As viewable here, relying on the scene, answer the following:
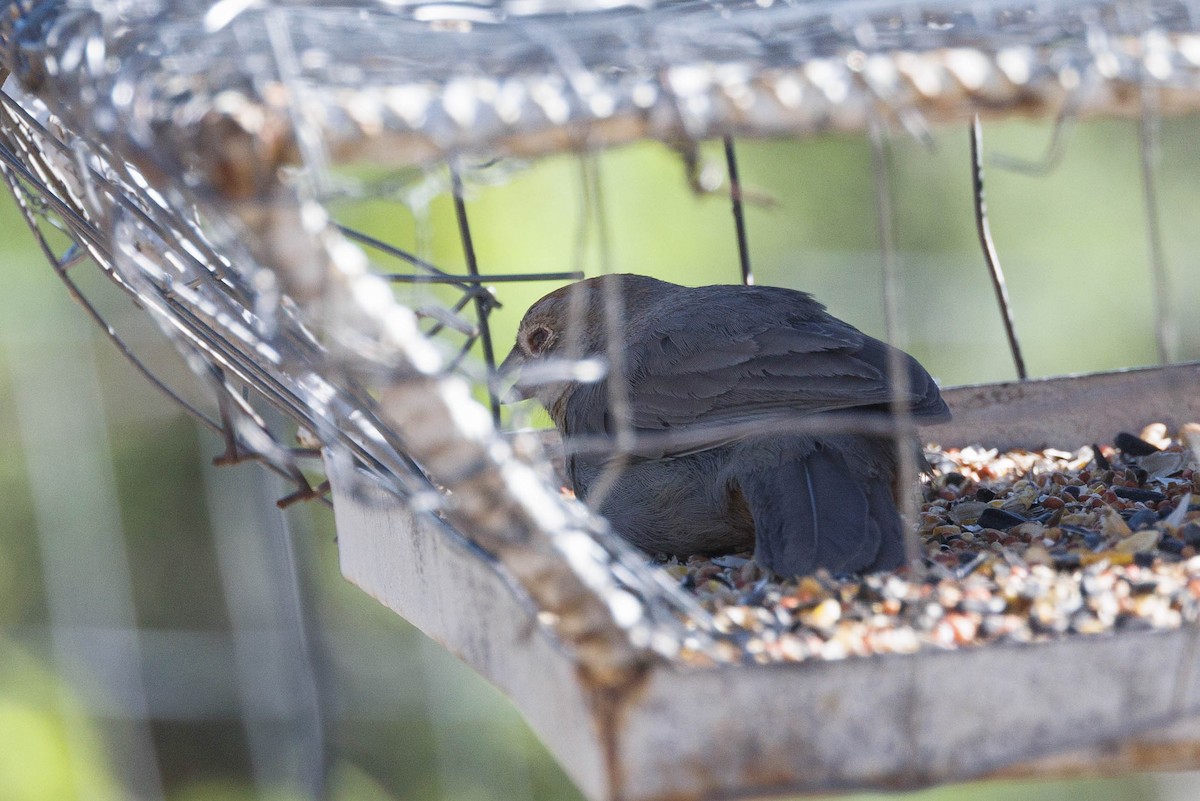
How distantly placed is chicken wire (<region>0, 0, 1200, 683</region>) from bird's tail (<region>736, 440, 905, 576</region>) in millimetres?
596

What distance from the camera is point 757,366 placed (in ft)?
10.2

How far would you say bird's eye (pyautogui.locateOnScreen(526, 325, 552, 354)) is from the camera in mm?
4082

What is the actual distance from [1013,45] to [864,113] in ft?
0.82

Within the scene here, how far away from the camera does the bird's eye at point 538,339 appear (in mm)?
4082

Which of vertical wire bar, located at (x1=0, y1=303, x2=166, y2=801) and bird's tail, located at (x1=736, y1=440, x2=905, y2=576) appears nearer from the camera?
bird's tail, located at (x1=736, y1=440, x2=905, y2=576)

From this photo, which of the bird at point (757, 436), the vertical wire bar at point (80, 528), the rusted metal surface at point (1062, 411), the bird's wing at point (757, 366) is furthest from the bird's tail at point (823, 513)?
the vertical wire bar at point (80, 528)

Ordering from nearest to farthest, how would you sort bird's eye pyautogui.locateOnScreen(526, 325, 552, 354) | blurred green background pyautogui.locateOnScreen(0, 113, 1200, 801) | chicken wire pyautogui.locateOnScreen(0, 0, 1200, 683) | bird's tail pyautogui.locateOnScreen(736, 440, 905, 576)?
chicken wire pyautogui.locateOnScreen(0, 0, 1200, 683) < bird's tail pyautogui.locateOnScreen(736, 440, 905, 576) < bird's eye pyautogui.locateOnScreen(526, 325, 552, 354) < blurred green background pyautogui.locateOnScreen(0, 113, 1200, 801)

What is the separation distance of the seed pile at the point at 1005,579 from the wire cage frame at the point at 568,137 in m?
0.16

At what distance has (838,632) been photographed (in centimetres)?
203

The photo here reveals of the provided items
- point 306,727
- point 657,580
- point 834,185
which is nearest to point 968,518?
point 657,580

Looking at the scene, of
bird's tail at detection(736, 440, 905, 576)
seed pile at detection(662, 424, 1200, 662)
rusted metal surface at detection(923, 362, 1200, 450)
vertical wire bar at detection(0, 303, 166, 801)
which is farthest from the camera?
vertical wire bar at detection(0, 303, 166, 801)

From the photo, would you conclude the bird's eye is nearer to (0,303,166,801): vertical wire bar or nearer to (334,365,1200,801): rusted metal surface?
(334,365,1200,801): rusted metal surface

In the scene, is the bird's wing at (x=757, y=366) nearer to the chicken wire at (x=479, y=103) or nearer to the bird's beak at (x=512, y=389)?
the bird's beak at (x=512, y=389)

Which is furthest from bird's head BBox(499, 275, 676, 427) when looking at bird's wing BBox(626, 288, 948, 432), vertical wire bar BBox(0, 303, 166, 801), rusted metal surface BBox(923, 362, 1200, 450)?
vertical wire bar BBox(0, 303, 166, 801)
